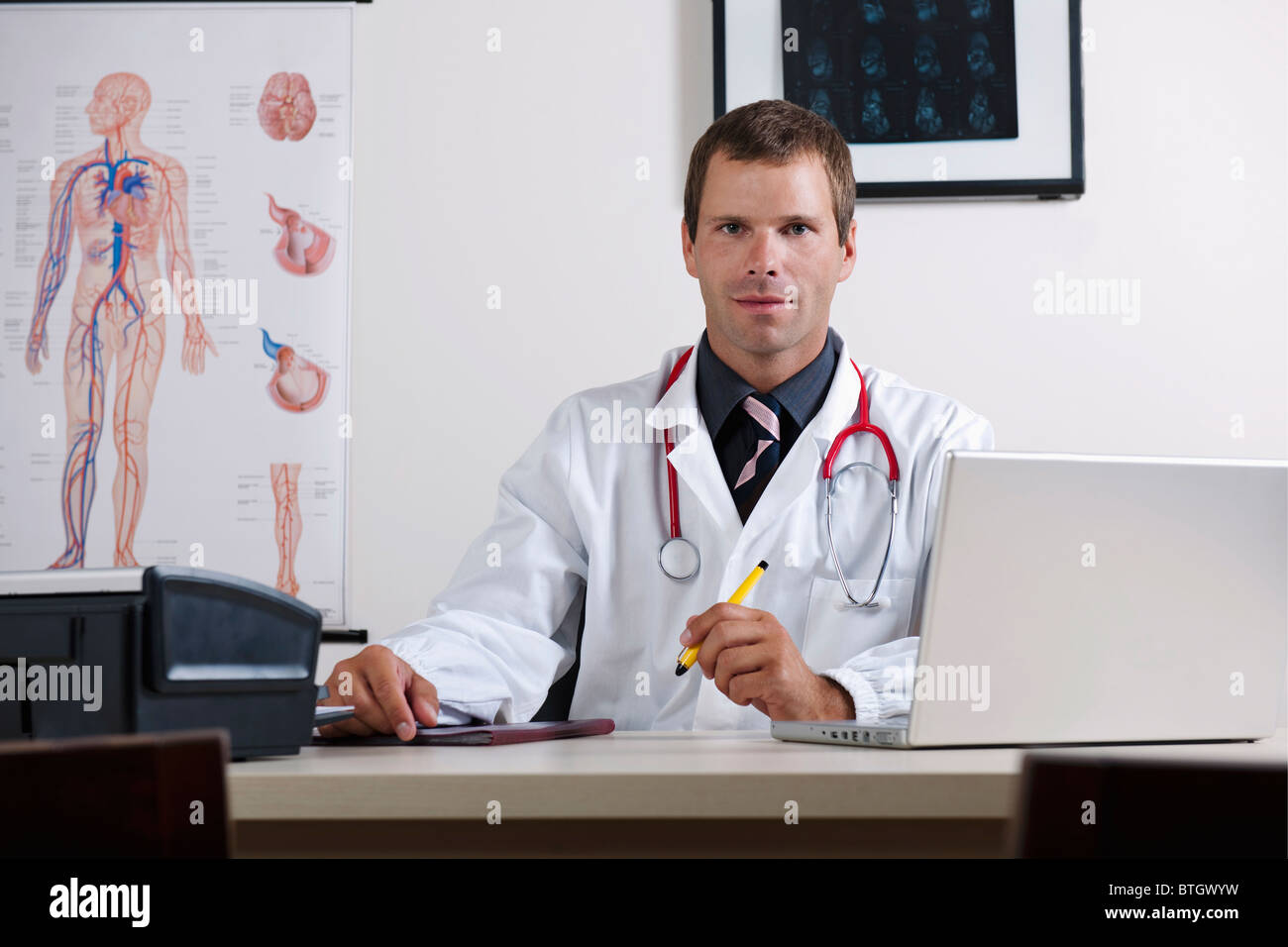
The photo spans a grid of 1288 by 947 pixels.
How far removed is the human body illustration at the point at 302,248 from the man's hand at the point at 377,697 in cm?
119

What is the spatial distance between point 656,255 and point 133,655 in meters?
1.45

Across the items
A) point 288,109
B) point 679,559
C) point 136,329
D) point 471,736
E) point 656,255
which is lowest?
point 471,736

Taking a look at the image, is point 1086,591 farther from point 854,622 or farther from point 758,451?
point 758,451

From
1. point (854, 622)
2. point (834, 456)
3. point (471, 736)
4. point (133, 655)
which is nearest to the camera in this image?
point (133, 655)

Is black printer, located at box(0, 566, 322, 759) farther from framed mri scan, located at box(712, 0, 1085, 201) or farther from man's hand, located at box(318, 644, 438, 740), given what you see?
framed mri scan, located at box(712, 0, 1085, 201)

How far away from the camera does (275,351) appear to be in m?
2.01

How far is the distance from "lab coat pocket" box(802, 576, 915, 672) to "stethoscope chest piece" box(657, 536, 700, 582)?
17 centimetres

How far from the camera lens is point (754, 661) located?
0.97 m

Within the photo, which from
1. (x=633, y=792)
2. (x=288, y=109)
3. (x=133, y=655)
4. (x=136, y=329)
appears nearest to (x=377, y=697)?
(x=133, y=655)

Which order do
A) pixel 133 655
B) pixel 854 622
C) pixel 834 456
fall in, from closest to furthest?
pixel 133 655
pixel 854 622
pixel 834 456

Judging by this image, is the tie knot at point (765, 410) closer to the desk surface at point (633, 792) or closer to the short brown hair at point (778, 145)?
the short brown hair at point (778, 145)

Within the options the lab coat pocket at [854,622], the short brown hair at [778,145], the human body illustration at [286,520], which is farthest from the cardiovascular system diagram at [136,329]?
the lab coat pocket at [854,622]

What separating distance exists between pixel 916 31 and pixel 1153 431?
0.83 m

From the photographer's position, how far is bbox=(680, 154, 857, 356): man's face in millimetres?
1505
